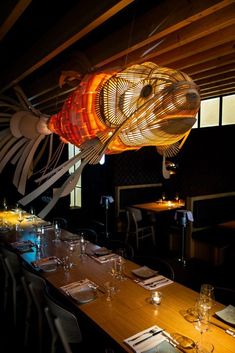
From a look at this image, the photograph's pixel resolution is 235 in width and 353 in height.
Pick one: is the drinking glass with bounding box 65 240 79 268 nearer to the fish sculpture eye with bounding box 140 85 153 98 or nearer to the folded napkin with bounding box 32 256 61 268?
the folded napkin with bounding box 32 256 61 268

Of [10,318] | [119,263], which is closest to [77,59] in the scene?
[119,263]

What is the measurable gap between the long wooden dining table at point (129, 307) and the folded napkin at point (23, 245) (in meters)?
0.41

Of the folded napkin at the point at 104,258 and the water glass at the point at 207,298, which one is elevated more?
the water glass at the point at 207,298

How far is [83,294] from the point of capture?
2229mm

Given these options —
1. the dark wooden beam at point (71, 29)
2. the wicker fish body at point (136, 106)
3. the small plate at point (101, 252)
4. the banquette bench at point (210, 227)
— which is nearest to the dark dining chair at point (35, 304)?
the small plate at point (101, 252)

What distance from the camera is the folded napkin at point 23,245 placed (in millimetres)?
3338

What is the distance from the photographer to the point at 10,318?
338 centimetres

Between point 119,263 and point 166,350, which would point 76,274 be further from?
point 166,350

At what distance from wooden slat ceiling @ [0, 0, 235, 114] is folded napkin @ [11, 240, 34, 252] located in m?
1.97

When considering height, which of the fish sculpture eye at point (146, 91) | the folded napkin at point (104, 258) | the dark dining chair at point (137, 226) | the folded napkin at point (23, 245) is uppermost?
the fish sculpture eye at point (146, 91)

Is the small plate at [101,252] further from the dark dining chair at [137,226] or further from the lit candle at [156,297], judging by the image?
the dark dining chair at [137,226]

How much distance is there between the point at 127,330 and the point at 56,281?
934 millimetres

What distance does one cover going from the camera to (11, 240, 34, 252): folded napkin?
3.34 metres

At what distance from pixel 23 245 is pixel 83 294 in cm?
155
